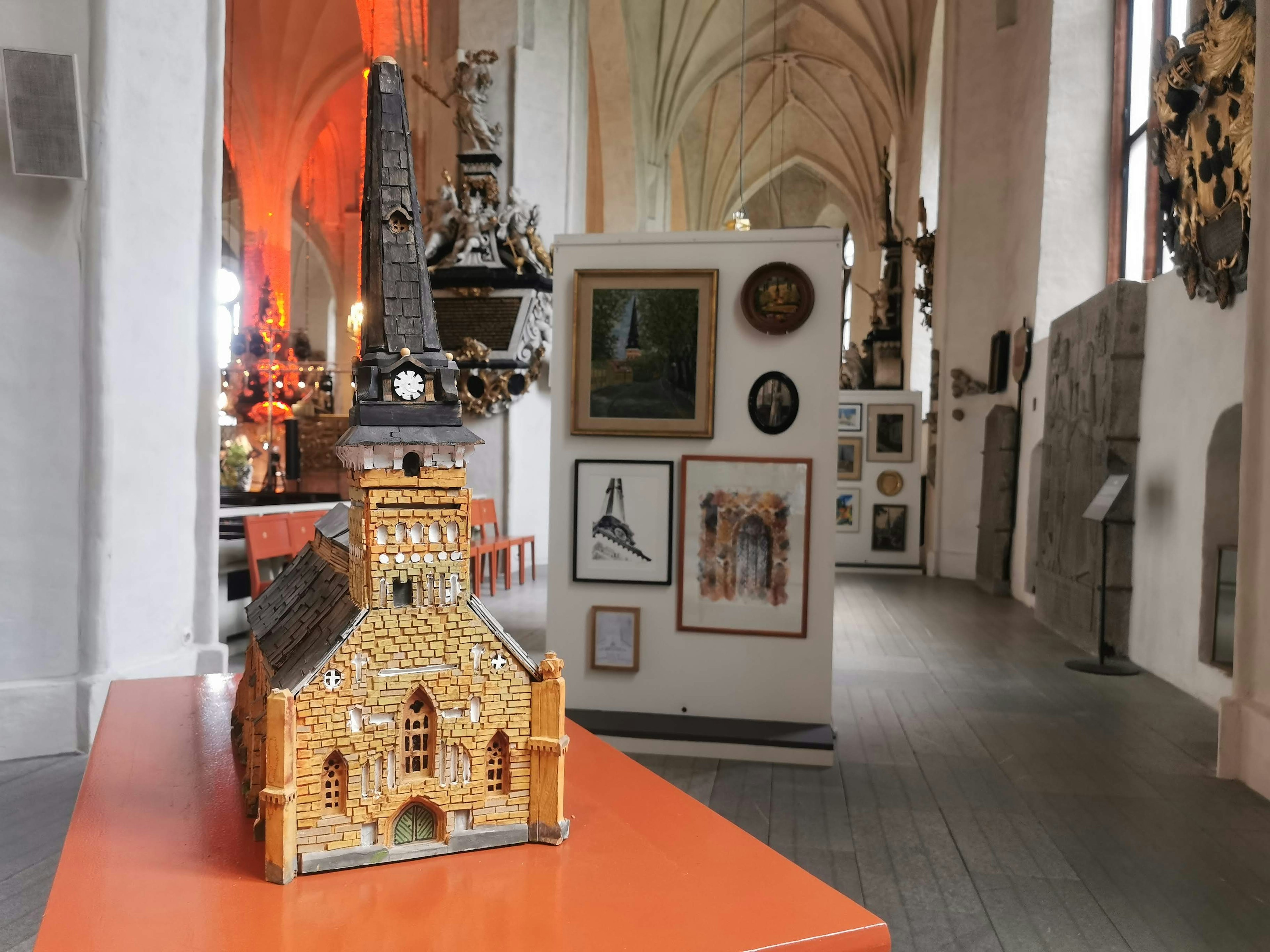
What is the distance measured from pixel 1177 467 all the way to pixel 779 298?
4374 millimetres

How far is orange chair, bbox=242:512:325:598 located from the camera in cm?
779

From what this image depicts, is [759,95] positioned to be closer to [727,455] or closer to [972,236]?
[972,236]

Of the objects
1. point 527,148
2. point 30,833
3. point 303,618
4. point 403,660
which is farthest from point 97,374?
point 527,148

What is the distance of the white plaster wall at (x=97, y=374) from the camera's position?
4.94 m

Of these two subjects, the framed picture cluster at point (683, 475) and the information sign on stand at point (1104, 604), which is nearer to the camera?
the framed picture cluster at point (683, 475)

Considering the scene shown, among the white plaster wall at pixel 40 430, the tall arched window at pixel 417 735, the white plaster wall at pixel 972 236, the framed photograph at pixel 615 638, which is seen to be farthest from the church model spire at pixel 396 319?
the white plaster wall at pixel 972 236

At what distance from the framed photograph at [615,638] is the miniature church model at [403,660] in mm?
3612

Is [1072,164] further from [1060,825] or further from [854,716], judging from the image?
[1060,825]

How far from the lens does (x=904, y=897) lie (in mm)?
3551

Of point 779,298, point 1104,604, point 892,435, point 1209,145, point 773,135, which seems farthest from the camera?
point 773,135

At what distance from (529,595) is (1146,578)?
6414 millimetres

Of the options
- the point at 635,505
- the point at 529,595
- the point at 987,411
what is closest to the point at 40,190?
the point at 635,505

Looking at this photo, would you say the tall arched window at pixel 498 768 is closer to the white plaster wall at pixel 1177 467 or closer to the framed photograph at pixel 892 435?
the white plaster wall at pixel 1177 467

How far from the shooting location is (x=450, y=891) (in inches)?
65.4
